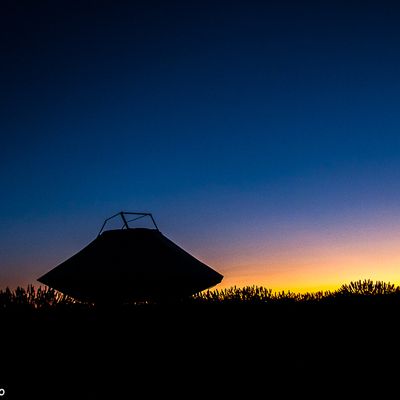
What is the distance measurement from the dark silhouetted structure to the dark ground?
0.94 meters

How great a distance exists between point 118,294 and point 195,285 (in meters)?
1.44

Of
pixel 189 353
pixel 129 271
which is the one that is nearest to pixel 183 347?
pixel 189 353

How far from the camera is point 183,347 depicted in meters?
12.1

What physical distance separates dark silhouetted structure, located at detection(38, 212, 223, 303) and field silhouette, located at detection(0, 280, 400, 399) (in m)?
0.90

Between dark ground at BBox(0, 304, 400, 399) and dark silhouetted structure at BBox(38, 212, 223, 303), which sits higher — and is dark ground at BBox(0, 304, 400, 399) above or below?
below

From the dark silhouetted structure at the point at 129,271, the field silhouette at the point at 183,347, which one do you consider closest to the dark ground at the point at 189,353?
the field silhouette at the point at 183,347

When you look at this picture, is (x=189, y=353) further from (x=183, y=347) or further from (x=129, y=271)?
(x=129, y=271)

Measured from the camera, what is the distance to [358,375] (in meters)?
11.3

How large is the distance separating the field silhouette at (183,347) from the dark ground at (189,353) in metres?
0.02

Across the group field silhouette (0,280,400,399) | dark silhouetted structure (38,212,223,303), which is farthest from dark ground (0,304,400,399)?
dark silhouetted structure (38,212,223,303)

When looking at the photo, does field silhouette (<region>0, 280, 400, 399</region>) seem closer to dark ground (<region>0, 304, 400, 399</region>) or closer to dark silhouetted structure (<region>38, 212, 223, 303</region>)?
dark ground (<region>0, 304, 400, 399</region>)

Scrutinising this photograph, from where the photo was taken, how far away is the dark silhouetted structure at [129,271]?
397 inches

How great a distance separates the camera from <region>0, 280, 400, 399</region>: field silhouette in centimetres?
1010

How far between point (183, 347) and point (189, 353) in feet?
0.74
